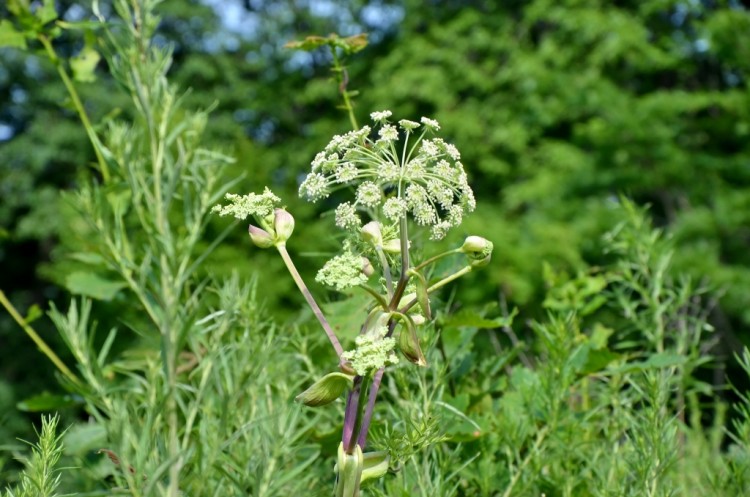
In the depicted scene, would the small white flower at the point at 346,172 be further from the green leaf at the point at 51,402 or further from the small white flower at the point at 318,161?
the green leaf at the point at 51,402

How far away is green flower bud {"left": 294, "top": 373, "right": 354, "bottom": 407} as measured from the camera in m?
0.66

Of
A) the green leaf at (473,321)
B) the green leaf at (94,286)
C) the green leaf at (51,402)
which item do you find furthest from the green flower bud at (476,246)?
the green leaf at (94,286)

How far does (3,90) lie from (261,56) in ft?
14.8

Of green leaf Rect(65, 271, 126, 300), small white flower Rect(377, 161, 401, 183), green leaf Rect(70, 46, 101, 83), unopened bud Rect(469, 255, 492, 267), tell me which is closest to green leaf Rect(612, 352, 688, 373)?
unopened bud Rect(469, 255, 492, 267)

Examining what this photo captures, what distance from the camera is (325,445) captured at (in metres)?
1.05

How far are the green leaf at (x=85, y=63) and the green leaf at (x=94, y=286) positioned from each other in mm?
396

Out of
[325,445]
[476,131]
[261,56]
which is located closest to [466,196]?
[325,445]

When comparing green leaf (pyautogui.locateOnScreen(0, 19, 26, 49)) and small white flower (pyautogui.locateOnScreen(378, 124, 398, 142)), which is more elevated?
small white flower (pyautogui.locateOnScreen(378, 124, 398, 142))

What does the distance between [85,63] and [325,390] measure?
3.71 ft

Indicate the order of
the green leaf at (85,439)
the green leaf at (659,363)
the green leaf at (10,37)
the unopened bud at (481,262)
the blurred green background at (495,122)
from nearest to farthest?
the unopened bud at (481,262) → the green leaf at (659,363) → the green leaf at (85,439) → the green leaf at (10,37) → the blurred green background at (495,122)

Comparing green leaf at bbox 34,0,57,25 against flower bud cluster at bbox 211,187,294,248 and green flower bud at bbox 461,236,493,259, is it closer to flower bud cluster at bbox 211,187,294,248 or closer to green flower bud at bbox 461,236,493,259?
flower bud cluster at bbox 211,187,294,248

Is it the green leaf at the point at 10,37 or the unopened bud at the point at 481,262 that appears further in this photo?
the green leaf at the point at 10,37

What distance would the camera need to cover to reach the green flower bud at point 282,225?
2.42 feet

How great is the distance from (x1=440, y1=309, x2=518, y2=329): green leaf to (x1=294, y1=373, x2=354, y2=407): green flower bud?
0.44m
